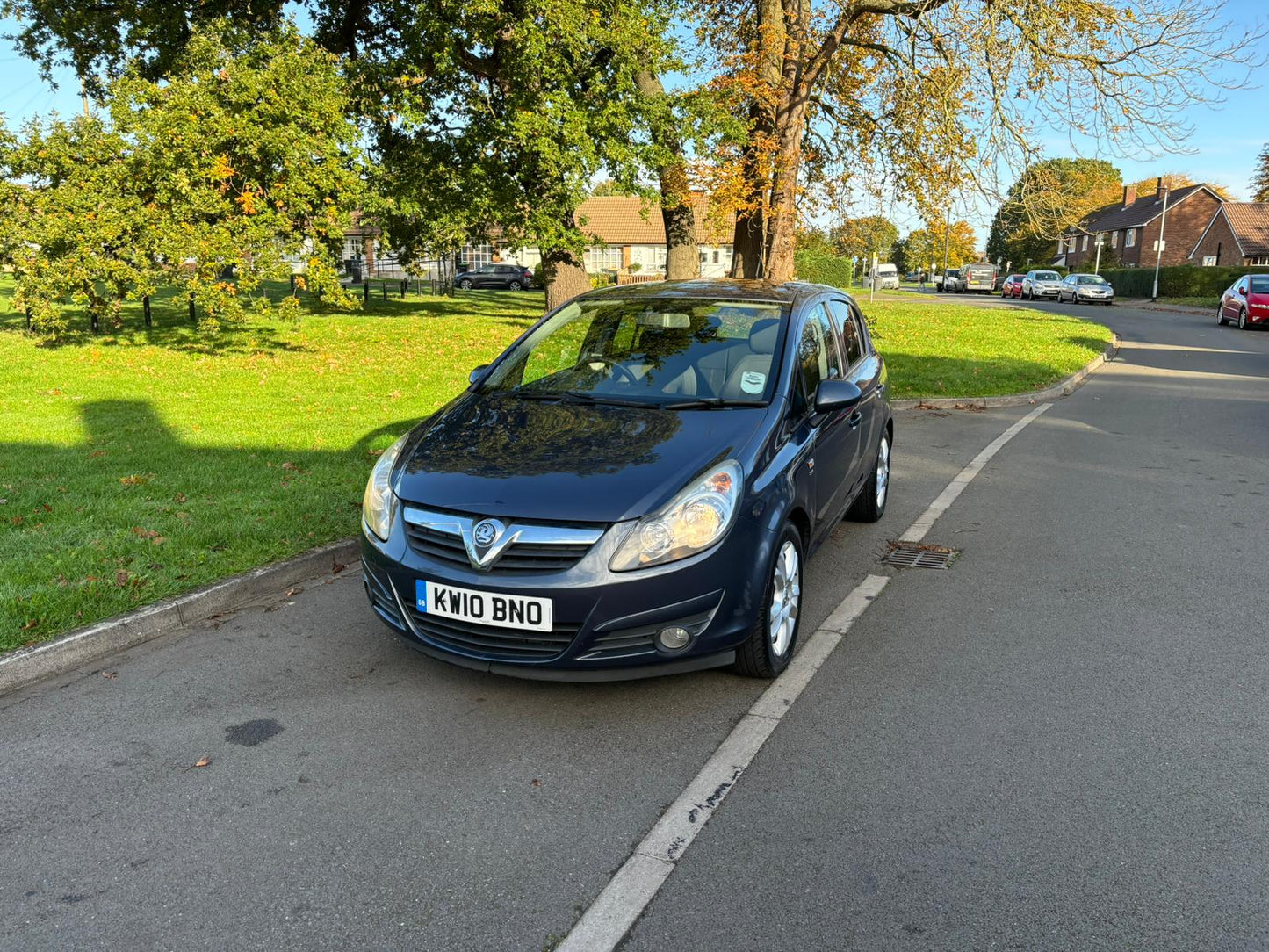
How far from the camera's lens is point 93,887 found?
2809 mm

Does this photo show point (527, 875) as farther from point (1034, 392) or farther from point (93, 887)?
point (1034, 392)

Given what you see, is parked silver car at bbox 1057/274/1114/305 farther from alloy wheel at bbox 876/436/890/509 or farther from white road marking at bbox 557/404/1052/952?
white road marking at bbox 557/404/1052/952

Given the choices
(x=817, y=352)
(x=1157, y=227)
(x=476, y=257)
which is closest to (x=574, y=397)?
(x=817, y=352)

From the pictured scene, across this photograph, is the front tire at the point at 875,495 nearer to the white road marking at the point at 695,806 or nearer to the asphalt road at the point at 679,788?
the asphalt road at the point at 679,788

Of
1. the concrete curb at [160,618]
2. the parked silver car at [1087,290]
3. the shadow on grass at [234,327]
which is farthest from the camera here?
the parked silver car at [1087,290]

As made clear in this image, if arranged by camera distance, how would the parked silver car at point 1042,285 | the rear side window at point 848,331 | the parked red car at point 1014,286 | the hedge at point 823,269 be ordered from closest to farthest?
1. the rear side window at point 848,331
2. the parked silver car at point 1042,285
3. the parked red car at point 1014,286
4. the hedge at point 823,269

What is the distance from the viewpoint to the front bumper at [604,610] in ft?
11.7

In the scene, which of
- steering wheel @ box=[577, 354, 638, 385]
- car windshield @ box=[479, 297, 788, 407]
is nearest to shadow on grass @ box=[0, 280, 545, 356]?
car windshield @ box=[479, 297, 788, 407]

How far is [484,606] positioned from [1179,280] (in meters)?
56.1

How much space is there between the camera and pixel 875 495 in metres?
6.75

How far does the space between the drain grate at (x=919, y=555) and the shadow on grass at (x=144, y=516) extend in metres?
3.47

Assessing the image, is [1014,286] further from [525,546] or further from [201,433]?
[525,546]

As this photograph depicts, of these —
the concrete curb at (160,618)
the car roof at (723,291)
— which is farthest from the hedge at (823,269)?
the concrete curb at (160,618)

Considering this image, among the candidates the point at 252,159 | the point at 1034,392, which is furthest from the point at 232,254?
the point at 1034,392
